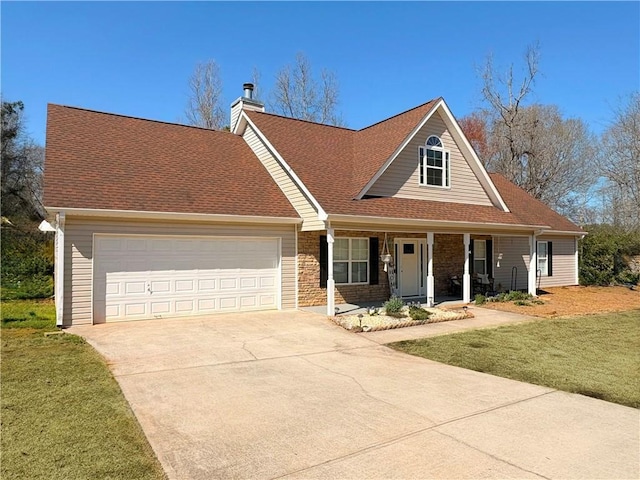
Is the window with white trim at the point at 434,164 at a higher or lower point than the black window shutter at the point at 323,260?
higher

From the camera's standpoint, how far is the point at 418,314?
11508mm

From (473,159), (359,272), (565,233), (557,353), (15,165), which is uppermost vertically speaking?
(15,165)

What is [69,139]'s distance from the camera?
1252cm

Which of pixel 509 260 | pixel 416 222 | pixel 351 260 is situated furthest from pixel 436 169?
pixel 509 260

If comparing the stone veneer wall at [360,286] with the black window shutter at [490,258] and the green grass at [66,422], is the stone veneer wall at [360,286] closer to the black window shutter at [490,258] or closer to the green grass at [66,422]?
the black window shutter at [490,258]

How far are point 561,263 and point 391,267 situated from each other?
1132 centimetres

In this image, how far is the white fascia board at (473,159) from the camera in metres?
15.0

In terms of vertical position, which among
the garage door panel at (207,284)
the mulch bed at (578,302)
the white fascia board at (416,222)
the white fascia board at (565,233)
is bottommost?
the mulch bed at (578,302)

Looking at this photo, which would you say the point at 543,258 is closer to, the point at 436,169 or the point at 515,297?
the point at 515,297

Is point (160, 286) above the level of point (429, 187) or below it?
below

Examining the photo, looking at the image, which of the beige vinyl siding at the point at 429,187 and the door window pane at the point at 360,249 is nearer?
the beige vinyl siding at the point at 429,187

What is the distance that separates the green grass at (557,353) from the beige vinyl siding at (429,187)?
5391mm

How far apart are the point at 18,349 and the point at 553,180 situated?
3337cm

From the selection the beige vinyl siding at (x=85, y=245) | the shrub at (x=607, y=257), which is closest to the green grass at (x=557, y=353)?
the beige vinyl siding at (x=85, y=245)
